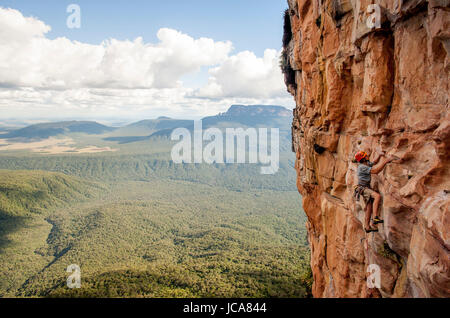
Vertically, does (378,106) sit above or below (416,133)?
above

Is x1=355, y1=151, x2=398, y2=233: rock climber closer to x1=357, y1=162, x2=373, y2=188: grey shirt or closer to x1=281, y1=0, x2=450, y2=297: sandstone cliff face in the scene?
x1=357, y1=162, x2=373, y2=188: grey shirt

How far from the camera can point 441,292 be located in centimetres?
614

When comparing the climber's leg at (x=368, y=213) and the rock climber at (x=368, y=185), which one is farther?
the climber's leg at (x=368, y=213)

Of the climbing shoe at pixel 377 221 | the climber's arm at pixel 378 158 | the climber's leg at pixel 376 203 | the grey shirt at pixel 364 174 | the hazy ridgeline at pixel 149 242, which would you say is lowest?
the hazy ridgeline at pixel 149 242

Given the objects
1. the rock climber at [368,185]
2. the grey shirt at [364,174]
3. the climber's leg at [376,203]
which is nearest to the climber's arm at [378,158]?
the rock climber at [368,185]

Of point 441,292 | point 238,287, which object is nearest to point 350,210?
point 441,292

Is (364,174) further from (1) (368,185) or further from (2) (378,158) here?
(2) (378,158)

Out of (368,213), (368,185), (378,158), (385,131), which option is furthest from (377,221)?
(385,131)

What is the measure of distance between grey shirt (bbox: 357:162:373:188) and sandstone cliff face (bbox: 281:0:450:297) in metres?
0.43

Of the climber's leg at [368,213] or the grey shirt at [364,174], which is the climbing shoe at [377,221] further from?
the grey shirt at [364,174]

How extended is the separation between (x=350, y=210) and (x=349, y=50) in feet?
25.8

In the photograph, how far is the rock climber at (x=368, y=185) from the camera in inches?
356
